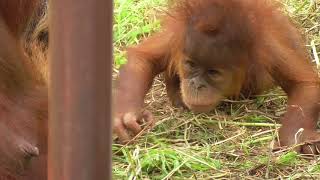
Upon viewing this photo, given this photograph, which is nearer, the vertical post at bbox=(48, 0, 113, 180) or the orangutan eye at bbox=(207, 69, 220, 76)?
the vertical post at bbox=(48, 0, 113, 180)

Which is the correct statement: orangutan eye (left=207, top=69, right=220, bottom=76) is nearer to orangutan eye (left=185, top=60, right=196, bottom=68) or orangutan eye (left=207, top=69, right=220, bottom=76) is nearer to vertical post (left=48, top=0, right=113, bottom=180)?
orangutan eye (left=185, top=60, right=196, bottom=68)

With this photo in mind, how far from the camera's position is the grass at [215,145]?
120 inches

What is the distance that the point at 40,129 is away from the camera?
2.18 m

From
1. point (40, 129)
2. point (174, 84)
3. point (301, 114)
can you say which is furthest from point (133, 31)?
point (40, 129)

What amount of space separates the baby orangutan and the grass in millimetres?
88

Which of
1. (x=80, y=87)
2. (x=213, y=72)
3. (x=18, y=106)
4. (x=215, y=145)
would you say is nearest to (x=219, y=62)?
(x=213, y=72)

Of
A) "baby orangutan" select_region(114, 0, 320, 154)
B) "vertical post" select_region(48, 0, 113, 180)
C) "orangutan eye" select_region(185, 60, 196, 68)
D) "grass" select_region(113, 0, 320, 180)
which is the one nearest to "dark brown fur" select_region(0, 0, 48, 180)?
"grass" select_region(113, 0, 320, 180)

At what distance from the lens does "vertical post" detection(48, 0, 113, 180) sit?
1.08 metres

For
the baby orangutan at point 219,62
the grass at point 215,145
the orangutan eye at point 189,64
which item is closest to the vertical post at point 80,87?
the grass at point 215,145

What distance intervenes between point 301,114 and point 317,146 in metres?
0.26

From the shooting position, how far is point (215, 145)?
3420mm

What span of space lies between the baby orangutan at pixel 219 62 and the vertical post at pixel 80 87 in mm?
2384

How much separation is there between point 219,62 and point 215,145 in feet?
1.92

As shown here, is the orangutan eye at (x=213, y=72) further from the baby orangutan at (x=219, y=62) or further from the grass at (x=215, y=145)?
the grass at (x=215, y=145)
